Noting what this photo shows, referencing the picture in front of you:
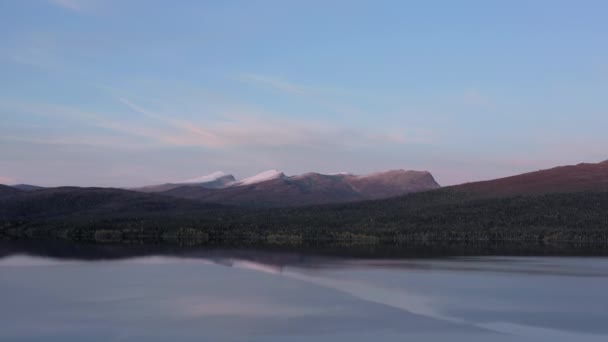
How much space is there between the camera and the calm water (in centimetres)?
1343

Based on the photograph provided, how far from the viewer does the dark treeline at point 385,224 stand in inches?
1834

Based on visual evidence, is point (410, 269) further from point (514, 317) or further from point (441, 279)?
point (514, 317)

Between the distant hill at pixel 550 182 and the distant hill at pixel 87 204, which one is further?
the distant hill at pixel 87 204

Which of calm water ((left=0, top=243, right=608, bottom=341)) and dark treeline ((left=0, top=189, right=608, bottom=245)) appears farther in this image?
dark treeline ((left=0, top=189, right=608, bottom=245))

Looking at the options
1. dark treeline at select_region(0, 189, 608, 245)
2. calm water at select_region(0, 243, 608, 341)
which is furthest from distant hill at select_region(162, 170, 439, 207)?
calm water at select_region(0, 243, 608, 341)

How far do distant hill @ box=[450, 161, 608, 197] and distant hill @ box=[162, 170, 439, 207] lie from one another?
87.0ft

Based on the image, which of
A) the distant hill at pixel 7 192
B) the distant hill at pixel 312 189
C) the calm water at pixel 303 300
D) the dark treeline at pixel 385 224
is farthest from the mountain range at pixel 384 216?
the calm water at pixel 303 300

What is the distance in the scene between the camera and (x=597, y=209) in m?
53.1

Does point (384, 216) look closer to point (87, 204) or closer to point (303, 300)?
point (87, 204)

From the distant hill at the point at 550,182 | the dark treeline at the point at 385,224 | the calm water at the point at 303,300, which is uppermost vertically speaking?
the distant hill at the point at 550,182

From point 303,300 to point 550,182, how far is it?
180 ft

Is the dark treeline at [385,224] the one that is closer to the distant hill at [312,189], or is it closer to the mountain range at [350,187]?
the mountain range at [350,187]

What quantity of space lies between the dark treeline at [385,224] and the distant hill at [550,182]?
299cm

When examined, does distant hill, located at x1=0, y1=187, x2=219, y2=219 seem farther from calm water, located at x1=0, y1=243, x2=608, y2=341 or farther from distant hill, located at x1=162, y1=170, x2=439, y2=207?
calm water, located at x1=0, y1=243, x2=608, y2=341
